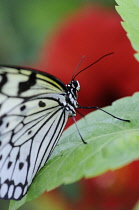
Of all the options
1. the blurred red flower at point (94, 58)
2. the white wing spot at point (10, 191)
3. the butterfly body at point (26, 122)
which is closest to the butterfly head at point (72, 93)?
the butterfly body at point (26, 122)

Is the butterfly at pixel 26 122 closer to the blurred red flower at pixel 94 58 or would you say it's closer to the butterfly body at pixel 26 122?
the butterfly body at pixel 26 122

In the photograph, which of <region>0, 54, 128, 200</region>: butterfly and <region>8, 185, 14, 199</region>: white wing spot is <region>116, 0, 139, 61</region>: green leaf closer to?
<region>0, 54, 128, 200</region>: butterfly

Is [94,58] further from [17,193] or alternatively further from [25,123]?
[17,193]

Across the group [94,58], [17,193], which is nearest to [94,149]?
[17,193]

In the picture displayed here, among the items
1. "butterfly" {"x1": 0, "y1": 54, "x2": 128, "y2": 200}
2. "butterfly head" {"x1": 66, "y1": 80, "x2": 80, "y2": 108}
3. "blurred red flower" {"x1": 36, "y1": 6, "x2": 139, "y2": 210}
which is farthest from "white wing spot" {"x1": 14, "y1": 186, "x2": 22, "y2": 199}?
"blurred red flower" {"x1": 36, "y1": 6, "x2": 139, "y2": 210}

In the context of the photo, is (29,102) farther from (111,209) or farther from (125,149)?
(111,209)

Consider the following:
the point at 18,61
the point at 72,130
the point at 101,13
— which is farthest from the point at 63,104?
the point at 18,61

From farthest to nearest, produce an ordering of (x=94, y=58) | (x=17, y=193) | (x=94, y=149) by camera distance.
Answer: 1. (x=94, y=58)
2. (x=17, y=193)
3. (x=94, y=149)
